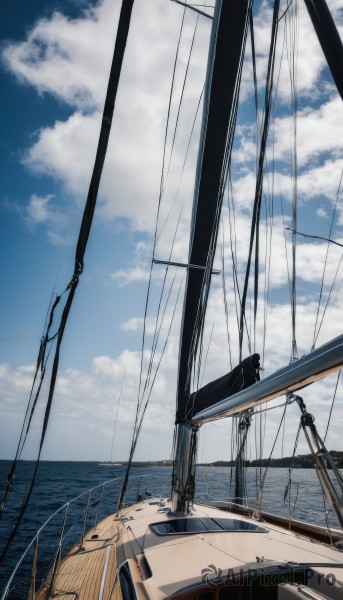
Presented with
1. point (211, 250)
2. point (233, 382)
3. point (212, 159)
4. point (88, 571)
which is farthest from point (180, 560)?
point (212, 159)

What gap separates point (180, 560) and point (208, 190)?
5.38 metres

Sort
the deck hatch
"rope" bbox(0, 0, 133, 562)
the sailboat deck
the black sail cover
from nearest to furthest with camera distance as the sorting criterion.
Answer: "rope" bbox(0, 0, 133, 562) < the sailboat deck < the black sail cover < the deck hatch

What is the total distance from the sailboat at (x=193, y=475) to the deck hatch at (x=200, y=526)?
0.06 ft

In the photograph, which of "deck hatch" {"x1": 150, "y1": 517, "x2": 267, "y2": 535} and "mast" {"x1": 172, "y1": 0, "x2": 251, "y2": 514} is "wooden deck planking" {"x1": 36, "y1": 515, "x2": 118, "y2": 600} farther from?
"mast" {"x1": 172, "y1": 0, "x2": 251, "y2": 514}

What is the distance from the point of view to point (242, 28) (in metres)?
5.32

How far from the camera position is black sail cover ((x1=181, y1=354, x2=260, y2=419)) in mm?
4344

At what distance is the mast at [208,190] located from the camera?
17.9 feet

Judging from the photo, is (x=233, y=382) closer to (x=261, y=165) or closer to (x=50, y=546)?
(x=261, y=165)

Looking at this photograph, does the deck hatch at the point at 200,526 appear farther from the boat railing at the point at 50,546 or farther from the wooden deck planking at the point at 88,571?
the boat railing at the point at 50,546

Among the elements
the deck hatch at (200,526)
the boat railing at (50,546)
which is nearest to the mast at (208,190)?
the deck hatch at (200,526)

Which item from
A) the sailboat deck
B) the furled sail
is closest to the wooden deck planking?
the sailboat deck

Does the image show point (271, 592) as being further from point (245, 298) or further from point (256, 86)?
point (256, 86)

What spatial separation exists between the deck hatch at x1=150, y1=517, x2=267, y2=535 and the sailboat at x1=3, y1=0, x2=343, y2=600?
0.02 meters

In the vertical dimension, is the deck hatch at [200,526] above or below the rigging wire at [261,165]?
below
